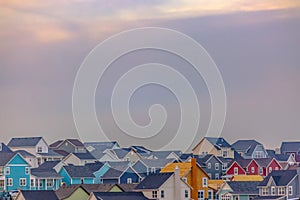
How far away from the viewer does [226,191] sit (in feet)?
156

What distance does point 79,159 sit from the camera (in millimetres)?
63375

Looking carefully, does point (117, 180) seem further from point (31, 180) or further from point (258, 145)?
point (258, 145)

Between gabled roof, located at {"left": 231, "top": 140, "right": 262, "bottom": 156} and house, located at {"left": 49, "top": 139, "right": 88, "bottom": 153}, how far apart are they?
10574 mm

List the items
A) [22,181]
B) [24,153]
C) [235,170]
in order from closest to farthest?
[22,181], [235,170], [24,153]

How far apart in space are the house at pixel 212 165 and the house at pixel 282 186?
39.9ft

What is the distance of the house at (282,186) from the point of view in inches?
1738

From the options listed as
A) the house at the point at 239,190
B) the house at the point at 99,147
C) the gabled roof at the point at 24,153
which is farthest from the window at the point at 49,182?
the house at the point at 99,147

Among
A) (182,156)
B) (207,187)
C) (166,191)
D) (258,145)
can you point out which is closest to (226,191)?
(207,187)

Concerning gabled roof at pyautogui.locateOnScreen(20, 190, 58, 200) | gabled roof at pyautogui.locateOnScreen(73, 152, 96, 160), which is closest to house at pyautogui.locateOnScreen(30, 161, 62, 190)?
gabled roof at pyautogui.locateOnScreen(73, 152, 96, 160)

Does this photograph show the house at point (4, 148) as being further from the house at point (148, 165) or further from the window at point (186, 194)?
the window at point (186, 194)

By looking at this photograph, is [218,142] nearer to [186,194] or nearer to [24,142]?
[24,142]

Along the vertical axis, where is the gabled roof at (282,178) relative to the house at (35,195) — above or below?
above

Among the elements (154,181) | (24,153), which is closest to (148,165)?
(24,153)

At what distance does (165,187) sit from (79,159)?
20.5 metres
